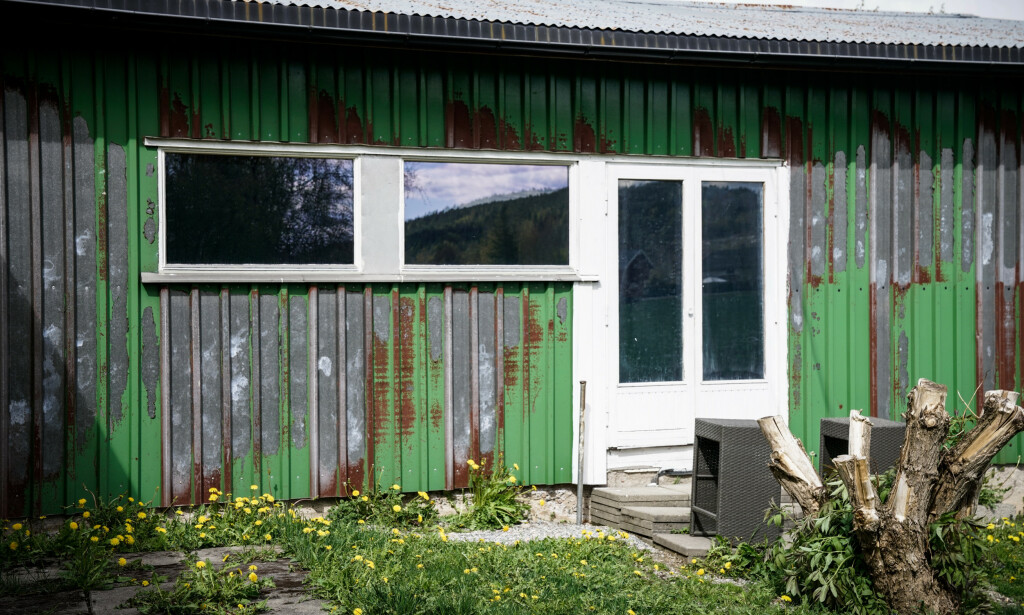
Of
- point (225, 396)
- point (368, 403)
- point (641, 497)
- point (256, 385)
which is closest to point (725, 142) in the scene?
point (641, 497)

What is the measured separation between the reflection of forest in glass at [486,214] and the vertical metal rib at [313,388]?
29.5 inches

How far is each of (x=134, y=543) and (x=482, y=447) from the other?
2.36 meters

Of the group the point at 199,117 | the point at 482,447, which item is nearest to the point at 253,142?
the point at 199,117

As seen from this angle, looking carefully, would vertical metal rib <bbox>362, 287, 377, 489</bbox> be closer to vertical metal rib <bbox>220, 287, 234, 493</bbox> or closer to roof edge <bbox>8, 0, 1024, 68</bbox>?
vertical metal rib <bbox>220, 287, 234, 493</bbox>

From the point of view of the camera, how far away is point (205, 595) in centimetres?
399

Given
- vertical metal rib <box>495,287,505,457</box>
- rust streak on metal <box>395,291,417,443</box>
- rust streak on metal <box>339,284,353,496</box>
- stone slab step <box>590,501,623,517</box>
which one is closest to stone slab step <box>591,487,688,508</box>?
stone slab step <box>590,501,623,517</box>

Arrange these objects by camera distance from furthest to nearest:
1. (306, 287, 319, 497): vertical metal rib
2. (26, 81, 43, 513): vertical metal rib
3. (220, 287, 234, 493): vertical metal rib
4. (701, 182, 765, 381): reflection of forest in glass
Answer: (701, 182, 765, 381): reflection of forest in glass
(306, 287, 319, 497): vertical metal rib
(220, 287, 234, 493): vertical metal rib
(26, 81, 43, 513): vertical metal rib

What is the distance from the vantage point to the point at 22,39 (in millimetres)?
5559

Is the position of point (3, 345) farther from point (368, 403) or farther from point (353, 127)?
point (353, 127)

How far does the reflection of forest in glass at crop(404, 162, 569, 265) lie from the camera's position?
638cm

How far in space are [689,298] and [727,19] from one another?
2.71 m

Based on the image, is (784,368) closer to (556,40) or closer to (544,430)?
(544,430)

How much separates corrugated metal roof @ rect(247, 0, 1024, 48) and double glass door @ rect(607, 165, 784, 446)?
3.65 feet

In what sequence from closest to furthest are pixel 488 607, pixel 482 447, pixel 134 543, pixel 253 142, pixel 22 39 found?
pixel 488 607 → pixel 134 543 → pixel 22 39 → pixel 253 142 → pixel 482 447
